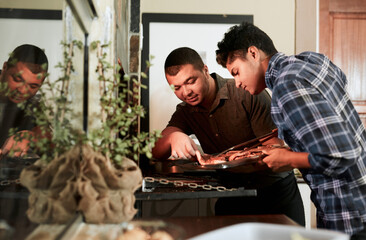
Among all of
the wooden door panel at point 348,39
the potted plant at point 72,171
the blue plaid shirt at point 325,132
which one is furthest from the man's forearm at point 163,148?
the potted plant at point 72,171

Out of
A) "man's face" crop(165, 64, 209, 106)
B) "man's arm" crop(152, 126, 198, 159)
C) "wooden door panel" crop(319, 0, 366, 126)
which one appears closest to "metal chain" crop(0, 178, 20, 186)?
"man's arm" crop(152, 126, 198, 159)

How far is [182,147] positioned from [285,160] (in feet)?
2.91

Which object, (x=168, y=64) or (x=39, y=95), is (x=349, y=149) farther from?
(x=168, y=64)

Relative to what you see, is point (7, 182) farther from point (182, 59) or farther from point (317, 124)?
point (182, 59)

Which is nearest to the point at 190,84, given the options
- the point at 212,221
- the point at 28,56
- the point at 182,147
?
the point at 182,147

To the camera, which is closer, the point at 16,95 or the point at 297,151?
the point at 16,95

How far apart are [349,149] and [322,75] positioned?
26 centimetres

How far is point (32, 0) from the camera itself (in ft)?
1.81

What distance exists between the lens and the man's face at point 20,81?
468 mm

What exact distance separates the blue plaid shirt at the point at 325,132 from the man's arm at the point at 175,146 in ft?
2.66

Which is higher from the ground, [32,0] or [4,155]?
[32,0]

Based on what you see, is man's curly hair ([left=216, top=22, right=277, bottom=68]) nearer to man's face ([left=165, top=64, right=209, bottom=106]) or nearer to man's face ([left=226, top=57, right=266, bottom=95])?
man's face ([left=226, top=57, right=266, bottom=95])

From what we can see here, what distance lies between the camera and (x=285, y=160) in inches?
54.2

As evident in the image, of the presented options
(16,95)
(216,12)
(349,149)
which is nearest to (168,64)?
(216,12)
